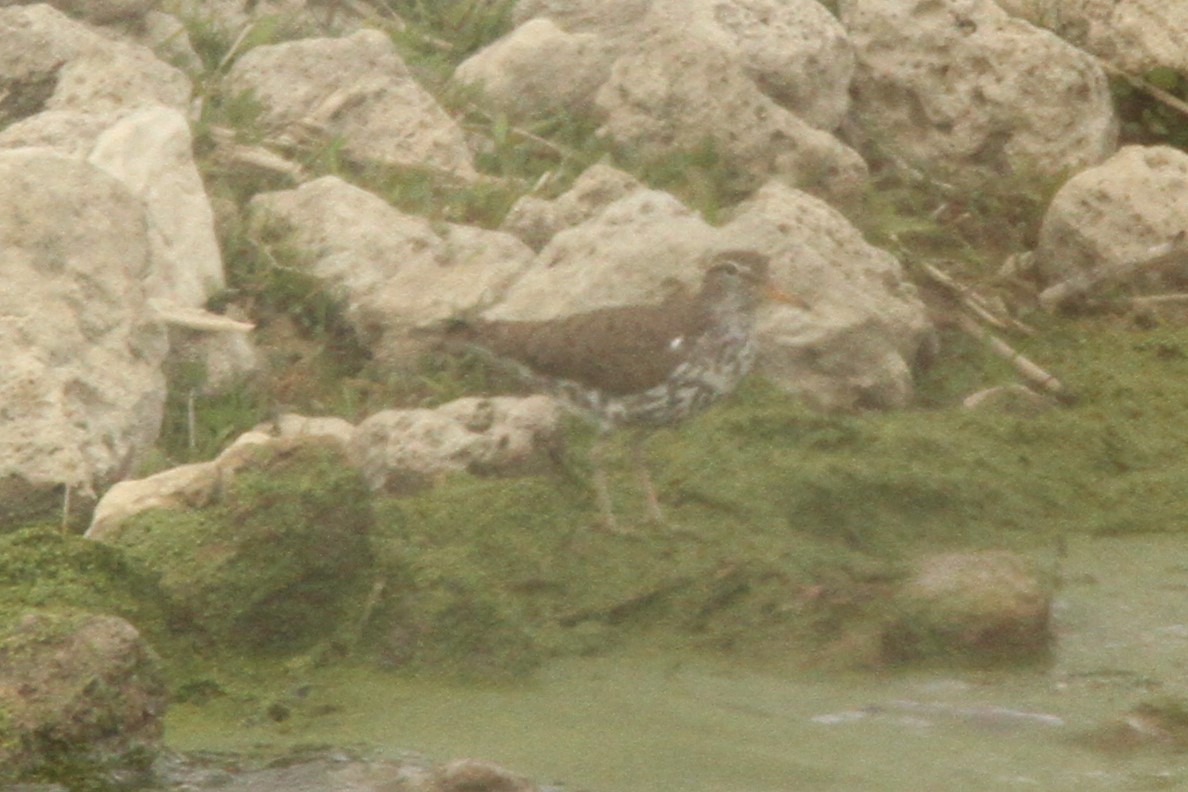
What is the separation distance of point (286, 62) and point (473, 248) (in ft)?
5.54

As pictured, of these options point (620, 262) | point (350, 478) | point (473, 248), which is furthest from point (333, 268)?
point (350, 478)

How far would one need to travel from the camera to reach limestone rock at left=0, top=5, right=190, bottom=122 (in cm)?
905

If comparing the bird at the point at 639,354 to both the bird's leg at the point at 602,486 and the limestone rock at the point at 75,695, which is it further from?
the limestone rock at the point at 75,695

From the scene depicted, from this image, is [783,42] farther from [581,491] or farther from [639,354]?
[581,491]

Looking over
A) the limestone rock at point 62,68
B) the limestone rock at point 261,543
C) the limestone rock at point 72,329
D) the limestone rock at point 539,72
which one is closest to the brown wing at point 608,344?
the limestone rock at point 72,329

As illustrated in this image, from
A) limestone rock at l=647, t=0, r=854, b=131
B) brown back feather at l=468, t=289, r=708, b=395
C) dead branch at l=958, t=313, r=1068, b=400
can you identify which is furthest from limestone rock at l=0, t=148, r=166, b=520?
dead branch at l=958, t=313, r=1068, b=400

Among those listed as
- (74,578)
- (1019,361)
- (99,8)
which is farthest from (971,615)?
(99,8)

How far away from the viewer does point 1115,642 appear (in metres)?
6.79

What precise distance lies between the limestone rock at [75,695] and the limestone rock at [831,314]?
Result: 341 cm

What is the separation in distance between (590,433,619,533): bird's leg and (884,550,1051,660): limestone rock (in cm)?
116

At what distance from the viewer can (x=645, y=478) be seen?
7707mm

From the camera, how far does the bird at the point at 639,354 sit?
25.6 ft

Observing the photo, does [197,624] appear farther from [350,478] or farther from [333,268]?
[333,268]

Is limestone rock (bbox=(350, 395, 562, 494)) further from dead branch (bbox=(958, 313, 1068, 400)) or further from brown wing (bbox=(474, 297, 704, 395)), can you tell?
dead branch (bbox=(958, 313, 1068, 400))
